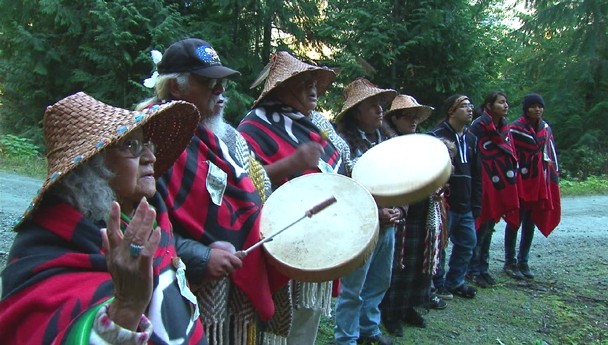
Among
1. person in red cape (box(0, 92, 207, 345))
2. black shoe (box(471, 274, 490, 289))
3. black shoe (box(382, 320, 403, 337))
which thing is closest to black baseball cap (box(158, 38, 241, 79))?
person in red cape (box(0, 92, 207, 345))

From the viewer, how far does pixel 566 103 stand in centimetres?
1541

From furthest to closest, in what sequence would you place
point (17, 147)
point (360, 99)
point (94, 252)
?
point (17, 147) → point (360, 99) → point (94, 252)

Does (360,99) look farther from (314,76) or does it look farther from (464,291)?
(464,291)

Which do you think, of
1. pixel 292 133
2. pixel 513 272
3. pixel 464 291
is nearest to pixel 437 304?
pixel 464 291

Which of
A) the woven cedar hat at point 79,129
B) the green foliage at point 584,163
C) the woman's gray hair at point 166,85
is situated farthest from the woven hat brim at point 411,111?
the green foliage at point 584,163

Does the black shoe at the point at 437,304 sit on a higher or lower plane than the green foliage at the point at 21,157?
lower

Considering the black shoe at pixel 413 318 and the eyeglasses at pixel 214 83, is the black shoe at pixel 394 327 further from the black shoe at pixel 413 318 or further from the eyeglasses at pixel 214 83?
the eyeglasses at pixel 214 83

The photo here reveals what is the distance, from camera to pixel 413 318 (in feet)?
15.3

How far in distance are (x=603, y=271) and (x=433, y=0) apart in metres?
5.55

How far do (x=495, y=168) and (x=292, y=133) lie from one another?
331cm

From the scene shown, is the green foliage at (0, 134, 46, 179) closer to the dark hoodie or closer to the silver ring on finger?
the dark hoodie

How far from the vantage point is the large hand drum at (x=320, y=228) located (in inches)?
91.0

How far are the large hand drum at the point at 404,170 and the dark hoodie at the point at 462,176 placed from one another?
5.93ft

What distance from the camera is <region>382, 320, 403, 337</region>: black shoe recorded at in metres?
4.43
